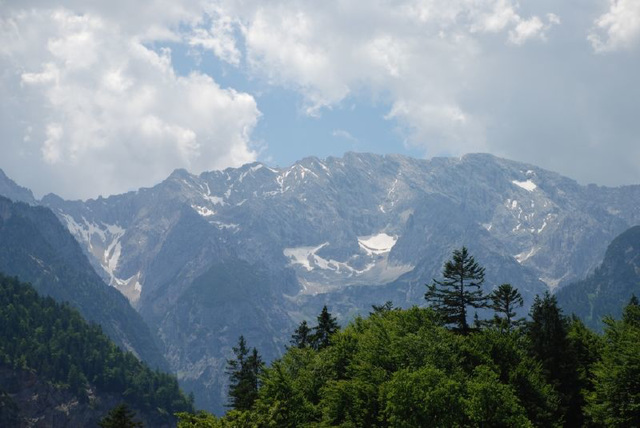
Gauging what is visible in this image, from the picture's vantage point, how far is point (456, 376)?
61.8m

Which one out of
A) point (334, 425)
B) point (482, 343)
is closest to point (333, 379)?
point (334, 425)

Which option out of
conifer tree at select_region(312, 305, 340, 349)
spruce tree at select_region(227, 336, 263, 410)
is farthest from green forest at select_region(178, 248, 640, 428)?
spruce tree at select_region(227, 336, 263, 410)

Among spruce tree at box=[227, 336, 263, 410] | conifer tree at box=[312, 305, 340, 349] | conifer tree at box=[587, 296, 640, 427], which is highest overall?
conifer tree at box=[312, 305, 340, 349]

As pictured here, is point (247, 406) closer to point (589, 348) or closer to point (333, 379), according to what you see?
point (333, 379)

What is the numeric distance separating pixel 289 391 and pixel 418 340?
46.5ft

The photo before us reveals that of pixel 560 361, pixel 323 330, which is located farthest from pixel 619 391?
pixel 323 330

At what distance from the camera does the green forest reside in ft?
183

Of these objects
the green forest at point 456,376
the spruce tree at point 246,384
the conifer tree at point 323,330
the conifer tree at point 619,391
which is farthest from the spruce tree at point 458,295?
the spruce tree at point 246,384

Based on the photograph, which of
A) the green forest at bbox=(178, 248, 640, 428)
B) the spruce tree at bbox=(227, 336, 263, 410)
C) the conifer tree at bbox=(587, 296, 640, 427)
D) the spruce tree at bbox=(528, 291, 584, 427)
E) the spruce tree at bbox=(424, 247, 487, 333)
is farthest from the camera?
the spruce tree at bbox=(227, 336, 263, 410)

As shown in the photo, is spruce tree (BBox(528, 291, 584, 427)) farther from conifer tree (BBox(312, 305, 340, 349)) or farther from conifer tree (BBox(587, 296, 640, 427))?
conifer tree (BBox(312, 305, 340, 349))

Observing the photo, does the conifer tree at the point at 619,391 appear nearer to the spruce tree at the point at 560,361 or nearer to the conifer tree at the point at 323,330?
the spruce tree at the point at 560,361

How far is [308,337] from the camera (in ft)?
A: 353

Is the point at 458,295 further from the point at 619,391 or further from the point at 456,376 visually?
the point at 619,391

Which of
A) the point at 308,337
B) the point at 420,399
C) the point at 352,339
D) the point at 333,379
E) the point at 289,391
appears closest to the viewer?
the point at 420,399
